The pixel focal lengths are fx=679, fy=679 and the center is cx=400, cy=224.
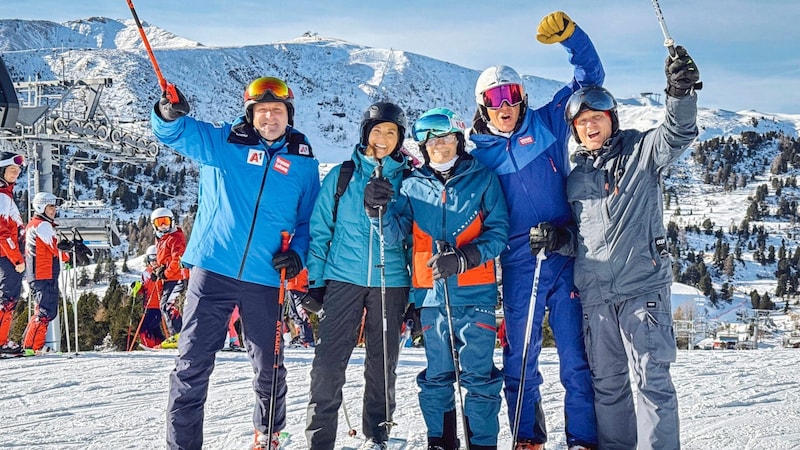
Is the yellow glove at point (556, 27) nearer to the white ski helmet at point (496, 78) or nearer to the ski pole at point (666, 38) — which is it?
the white ski helmet at point (496, 78)

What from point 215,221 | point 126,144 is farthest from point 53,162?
point 215,221

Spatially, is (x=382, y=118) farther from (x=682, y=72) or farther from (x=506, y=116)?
(x=682, y=72)

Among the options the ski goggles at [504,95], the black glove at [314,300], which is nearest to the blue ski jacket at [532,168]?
the ski goggles at [504,95]

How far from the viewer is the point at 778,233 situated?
160750mm

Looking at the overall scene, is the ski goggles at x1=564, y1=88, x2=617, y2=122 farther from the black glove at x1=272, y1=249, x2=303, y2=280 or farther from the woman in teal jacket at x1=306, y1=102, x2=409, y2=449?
the black glove at x1=272, y1=249, x2=303, y2=280

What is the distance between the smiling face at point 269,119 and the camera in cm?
387

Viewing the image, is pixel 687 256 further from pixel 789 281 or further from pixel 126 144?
pixel 126 144

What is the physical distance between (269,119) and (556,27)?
1.71 m

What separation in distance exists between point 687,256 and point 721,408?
147 m

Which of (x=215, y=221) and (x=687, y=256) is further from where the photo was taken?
(x=687, y=256)

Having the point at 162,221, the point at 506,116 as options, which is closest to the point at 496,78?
the point at 506,116

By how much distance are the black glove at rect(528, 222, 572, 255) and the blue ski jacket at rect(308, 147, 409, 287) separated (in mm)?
776

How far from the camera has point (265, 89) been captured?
3.84 m

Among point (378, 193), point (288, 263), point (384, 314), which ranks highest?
point (378, 193)
